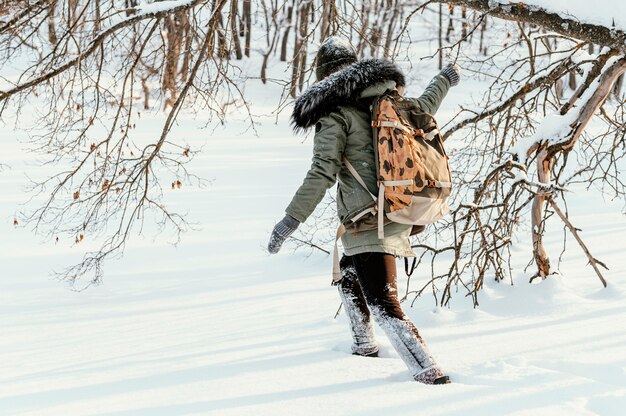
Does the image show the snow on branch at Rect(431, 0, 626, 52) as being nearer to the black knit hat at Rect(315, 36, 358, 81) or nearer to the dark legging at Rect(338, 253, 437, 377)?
the black knit hat at Rect(315, 36, 358, 81)

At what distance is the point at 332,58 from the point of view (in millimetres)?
3340

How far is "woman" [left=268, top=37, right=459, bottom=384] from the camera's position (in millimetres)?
3070

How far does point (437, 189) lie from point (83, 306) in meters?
3.88

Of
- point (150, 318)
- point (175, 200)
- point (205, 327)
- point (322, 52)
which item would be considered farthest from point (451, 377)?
point (175, 200)

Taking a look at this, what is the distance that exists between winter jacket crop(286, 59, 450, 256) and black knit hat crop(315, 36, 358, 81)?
0.51 feet

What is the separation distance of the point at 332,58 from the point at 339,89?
314 millimetres

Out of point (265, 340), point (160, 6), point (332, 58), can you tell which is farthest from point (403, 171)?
point (160, 6)

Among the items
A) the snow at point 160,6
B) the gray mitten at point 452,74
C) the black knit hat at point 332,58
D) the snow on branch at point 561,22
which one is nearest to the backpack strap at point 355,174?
the black knit hat at point 332,58

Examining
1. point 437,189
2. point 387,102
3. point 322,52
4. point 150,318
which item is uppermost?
point 322,52

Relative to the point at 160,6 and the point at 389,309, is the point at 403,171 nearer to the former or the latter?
the point at 389,309

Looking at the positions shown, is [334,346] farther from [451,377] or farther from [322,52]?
[322,52]

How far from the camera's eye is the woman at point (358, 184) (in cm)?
307

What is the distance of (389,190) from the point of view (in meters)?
3.02

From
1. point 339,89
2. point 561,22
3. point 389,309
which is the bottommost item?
point 389,309
